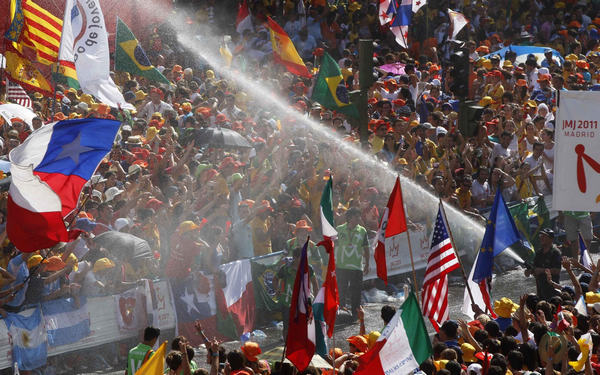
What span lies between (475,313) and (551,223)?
6757 mm

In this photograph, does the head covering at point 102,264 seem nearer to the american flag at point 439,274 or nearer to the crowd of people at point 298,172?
the crowd of people at point 298,172

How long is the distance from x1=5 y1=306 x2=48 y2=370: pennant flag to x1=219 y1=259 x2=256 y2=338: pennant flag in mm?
2383

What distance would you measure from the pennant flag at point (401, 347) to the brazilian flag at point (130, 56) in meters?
7.58

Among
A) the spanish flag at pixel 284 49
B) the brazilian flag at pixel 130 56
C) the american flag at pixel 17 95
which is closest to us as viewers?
the brazilian flag at pixel 130 56

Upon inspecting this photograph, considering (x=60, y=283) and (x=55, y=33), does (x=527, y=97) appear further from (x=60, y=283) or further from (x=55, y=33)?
(x=60, y=283)

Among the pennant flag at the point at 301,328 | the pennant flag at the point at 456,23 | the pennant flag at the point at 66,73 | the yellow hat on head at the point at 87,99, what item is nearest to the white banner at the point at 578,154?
the pennant flag at the point at 301,328

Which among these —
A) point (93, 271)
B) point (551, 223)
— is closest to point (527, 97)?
point (551, 223)

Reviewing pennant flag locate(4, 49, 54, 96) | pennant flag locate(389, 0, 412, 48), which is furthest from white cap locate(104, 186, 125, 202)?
pennant flag locate(389, 0, 412, 48)

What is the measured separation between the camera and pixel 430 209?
617 inches

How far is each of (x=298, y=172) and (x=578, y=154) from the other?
217 inches

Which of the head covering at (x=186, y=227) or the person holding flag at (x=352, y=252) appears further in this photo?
the person holding flag at (x=352, y=252)

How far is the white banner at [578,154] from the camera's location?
10656 millimetres

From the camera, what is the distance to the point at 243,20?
877 inches

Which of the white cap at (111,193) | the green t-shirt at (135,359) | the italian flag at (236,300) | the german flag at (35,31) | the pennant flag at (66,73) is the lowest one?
the italian flag at (236,300)
